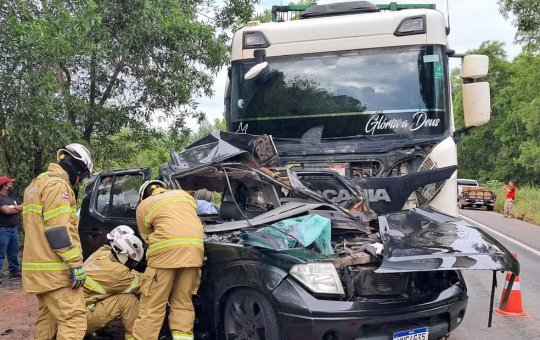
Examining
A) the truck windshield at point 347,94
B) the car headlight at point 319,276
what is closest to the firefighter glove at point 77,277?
the car headlight at point 319,276

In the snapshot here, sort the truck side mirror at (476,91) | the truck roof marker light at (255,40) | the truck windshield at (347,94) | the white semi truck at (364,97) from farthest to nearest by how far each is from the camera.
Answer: the truck roof marker light at (255,40) < the truck windshield at (347,94) < the truck side mirror at (476,91) < the white semi truck at (364,97)

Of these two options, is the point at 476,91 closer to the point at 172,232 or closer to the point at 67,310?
the point at 172,232

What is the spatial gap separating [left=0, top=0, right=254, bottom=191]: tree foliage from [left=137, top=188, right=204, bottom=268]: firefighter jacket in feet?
12.4

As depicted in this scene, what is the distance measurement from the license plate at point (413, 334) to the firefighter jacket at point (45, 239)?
2.35m

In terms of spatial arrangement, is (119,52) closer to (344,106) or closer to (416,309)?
(344,106)

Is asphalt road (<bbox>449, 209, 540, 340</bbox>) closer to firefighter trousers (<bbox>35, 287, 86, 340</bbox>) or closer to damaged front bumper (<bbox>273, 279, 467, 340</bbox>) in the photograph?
damaged front bumper (<bbox>273, 279, 467, 340</bbox>)

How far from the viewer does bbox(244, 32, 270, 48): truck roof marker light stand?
6.77 metres

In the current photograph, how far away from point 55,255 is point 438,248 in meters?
2.80

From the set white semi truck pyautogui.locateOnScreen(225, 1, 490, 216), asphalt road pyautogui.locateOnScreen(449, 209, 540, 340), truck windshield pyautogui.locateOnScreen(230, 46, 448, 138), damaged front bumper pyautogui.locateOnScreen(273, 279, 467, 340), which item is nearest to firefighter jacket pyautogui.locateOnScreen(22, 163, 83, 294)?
damaged front bumper pyautogui.locateOnScreen(273, 279, 467, 340)

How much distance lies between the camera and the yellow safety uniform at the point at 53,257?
4.02 m

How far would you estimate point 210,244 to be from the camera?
4.45m

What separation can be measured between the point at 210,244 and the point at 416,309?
1.65m

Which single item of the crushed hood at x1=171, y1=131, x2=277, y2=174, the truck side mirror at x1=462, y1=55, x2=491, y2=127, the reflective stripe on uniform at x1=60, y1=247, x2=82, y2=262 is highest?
the truck side mirror at x1=462, y1=55, x2=491, y2=127

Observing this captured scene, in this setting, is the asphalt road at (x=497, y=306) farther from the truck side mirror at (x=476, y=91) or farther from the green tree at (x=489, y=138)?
the green tree at (x=489, y=138)
